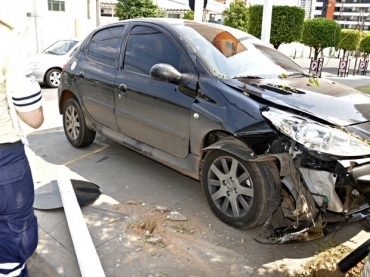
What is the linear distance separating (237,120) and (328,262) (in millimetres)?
1360

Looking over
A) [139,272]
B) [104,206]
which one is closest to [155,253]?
[139,272]

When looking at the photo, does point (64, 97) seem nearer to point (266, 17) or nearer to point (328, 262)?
point (328, 262)

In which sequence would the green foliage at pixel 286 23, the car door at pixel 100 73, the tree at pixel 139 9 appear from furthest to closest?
the tree at pixel 139 9, the green foliage at pixel 286 23, the car door at pixel 100 73

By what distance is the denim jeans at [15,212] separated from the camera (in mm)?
2211

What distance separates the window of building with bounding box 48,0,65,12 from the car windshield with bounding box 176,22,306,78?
66.6ft

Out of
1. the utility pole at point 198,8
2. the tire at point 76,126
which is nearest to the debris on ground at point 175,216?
the tire at point 76,126

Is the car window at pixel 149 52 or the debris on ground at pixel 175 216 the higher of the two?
the car window at pixel 149 52

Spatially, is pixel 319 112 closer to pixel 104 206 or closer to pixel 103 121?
pixel 104 206

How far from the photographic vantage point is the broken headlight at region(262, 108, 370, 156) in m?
2.62

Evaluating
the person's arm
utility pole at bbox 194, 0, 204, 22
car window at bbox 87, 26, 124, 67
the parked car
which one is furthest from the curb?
the parked car

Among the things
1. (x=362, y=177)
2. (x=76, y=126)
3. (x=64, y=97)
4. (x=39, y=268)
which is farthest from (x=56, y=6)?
(x=362, y=177)

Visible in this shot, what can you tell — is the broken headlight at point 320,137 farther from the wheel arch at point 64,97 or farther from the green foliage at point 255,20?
the green foliage at point 255,20

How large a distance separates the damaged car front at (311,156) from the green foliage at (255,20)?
38.6 feet

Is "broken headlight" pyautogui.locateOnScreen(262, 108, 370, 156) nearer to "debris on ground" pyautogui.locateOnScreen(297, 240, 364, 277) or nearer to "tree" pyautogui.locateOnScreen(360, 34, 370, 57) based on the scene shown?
"debris on ground" pyautogui.locateOnScreen(297, 240, 364, 277)
